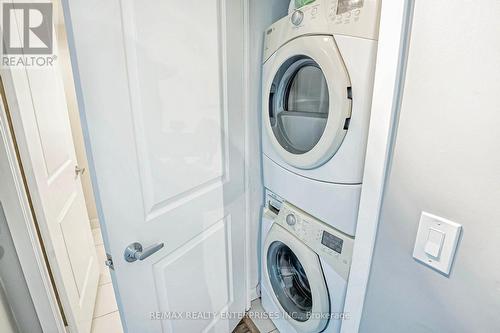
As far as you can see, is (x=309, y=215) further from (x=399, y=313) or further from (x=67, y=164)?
(x=67, y=164)

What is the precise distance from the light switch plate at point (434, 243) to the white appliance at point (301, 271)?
271 millimetres

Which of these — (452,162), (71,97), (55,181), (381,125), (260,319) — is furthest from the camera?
(71,97)

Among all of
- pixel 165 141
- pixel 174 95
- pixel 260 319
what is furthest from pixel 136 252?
pixel 260 319

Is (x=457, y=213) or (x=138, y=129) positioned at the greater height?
(x=138, y=129)

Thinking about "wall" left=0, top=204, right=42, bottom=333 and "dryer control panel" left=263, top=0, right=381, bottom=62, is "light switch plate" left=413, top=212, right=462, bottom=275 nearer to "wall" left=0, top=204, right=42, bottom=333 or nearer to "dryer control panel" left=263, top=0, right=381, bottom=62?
"dryer control panel" left=263, top=0, right=381, bottom=62

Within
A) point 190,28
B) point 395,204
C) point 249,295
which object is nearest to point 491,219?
point 395,204

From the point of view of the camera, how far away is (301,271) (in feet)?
4.05

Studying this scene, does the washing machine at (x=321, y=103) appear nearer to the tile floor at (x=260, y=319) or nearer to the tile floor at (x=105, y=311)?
the tile floor at (x=260, y=319)

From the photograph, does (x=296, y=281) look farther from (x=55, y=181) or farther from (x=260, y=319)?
(x=55, y=181)

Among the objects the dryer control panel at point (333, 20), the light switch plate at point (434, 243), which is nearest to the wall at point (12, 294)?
the dryer control panel at point (333, 20)

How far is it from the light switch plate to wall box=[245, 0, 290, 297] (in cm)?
82

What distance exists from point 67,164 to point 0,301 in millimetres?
728

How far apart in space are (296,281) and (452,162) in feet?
3.40

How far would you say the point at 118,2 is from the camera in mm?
603
